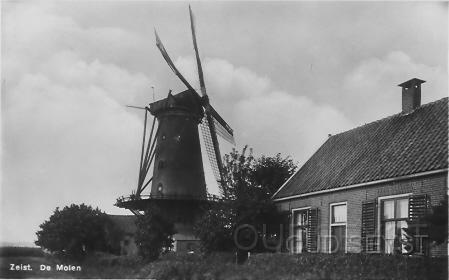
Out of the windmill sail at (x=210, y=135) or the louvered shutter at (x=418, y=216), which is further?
the windmill sail at (x=210, y=135)

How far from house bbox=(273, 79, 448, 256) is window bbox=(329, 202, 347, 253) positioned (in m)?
0.03

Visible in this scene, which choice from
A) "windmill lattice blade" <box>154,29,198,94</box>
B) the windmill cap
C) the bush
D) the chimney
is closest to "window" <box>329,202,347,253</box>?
the chimney

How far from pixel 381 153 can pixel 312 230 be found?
3.39 meters

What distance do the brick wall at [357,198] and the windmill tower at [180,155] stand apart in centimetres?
989

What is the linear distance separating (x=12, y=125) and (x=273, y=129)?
9357 millimetres

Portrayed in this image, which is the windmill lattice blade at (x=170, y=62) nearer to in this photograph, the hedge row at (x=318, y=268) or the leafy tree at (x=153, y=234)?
the leafy tree at (x=153, y=234)

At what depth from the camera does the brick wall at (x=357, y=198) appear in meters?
13.9

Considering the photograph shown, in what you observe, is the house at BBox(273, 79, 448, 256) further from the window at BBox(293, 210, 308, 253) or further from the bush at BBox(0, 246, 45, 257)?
the bush at BBox(0, 246, 45, 257)

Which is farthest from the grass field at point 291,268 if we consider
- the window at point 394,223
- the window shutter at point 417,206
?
the window at point 394,223

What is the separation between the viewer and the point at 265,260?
55.3 ft

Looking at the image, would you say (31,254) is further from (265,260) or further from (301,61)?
(301,61)

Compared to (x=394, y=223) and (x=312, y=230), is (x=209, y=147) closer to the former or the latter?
(x=312, y=230)

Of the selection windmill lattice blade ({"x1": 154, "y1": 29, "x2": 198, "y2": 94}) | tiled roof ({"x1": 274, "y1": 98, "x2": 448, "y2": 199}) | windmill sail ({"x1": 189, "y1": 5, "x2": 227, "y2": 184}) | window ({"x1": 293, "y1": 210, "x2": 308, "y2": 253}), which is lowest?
window ({"x1": 293, "y1": 210, "x2": 308, "y2": 253})

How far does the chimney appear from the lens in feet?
60.2
